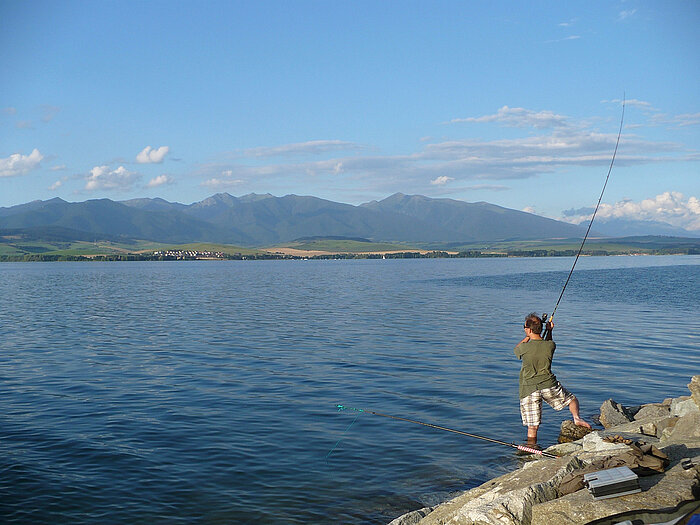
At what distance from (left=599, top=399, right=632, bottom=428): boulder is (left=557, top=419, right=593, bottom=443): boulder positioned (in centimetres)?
151

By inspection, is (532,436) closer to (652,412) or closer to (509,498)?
(652,412)

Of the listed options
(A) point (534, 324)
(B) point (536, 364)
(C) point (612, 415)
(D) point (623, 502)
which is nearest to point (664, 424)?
(C) point (612, 415)

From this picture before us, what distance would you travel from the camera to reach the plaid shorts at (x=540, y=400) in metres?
12.4

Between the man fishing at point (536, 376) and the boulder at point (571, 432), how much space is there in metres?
0.63

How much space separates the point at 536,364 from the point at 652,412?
180 inches

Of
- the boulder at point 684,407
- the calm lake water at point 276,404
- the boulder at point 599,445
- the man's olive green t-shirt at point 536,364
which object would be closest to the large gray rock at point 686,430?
Answer: the boulder at point 684,407

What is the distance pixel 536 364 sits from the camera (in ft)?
40.2

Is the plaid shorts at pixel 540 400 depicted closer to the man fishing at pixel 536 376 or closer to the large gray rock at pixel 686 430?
the man fishing at pixel 536 376

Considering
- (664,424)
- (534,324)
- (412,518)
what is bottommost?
(412,518)

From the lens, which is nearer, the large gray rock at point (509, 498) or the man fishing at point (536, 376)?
the large gray rock at point (509, 498)

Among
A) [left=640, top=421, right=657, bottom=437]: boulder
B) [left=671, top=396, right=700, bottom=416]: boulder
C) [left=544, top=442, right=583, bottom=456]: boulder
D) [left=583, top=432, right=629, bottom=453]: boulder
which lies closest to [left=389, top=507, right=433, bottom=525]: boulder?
[left=583, top=432, right=629, bottom=453]: boulder

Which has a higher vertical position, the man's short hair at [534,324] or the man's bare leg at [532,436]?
the man's short hair at [534,324]

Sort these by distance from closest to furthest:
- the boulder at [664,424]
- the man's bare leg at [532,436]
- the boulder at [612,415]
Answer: the boulder at [664,424]
the man's bare leg at [532,436]
the boulder at [612,415]

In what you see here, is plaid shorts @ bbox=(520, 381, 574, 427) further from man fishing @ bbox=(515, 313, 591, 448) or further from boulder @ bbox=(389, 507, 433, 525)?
boulder @ bbox=(389, 507, 433, 525)
